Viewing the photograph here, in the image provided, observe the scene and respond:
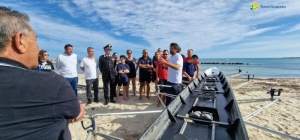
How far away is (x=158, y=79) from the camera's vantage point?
5.43 m

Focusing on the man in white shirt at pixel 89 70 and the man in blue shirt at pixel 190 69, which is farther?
the man in blue shirt at pixel 190 69

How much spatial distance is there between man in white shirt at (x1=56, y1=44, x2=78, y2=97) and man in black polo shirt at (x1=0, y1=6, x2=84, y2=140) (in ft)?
14.4

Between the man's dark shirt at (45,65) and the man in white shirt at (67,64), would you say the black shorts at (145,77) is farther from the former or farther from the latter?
the man's dark shirt at (45,65)

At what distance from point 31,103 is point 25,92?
7cm

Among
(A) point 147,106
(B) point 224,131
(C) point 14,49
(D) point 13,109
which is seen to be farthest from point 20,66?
(A) point 147,106

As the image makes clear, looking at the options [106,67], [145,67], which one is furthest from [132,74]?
[106,67]

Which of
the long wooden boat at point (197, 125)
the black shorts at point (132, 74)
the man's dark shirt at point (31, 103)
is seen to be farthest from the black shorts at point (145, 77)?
the man's dark shirt at point (31, 103)

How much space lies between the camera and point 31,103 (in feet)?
2.49

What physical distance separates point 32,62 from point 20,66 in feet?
0.45

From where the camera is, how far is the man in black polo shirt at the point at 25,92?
0.71 m

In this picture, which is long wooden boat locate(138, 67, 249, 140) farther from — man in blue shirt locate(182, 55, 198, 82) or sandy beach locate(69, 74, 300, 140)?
man in blue shirt locate(182, 55, 198, 82)

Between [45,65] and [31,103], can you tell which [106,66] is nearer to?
[45,65]

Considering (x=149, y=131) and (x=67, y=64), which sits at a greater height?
(x=67, y=64)

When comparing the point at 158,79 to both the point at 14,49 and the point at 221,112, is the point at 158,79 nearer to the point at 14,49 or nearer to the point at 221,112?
the point at 221,112
